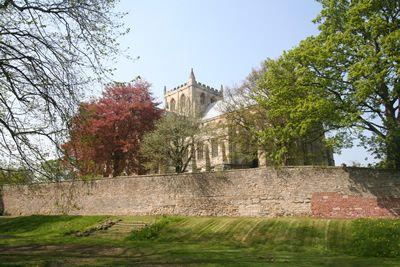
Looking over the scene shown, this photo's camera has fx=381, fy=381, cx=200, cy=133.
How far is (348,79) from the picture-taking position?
18047mm

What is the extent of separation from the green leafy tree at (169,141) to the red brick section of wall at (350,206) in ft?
41.5

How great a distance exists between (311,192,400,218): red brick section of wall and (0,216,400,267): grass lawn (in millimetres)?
848

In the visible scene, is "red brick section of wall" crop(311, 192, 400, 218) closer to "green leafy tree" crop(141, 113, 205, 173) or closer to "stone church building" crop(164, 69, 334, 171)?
"stone church building" crop(164, 69, 334, 171)

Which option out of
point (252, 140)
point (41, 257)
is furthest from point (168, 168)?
point (41, 257)

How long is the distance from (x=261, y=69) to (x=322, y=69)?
1192 cm

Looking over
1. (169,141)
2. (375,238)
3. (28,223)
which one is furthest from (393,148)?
→ (28,223)

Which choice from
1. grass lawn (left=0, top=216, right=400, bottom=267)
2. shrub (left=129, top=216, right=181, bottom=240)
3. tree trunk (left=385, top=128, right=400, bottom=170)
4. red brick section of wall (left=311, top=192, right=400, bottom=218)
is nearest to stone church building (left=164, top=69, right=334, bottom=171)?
tree trunk (left=385, top=128, right=400, bottom=170)

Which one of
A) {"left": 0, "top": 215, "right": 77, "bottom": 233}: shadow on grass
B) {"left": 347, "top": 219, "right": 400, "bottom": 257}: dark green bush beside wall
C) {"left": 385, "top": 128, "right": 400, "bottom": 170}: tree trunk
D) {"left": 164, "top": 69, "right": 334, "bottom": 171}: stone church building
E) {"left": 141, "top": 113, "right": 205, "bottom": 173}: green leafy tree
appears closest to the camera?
{"left": 347, "top": 219, "right": 400, "bottom": 257}: dark green bush beside wall

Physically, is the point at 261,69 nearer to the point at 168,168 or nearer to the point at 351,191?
the point at 168,168

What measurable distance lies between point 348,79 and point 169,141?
14350 mm

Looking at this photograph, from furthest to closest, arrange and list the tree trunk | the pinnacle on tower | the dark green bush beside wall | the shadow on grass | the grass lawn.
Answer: the pinnacle on tower
the shadow on grass
the tree trunk
the dark green bush beside wall
the grass lawn

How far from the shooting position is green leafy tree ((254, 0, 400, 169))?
16.9m

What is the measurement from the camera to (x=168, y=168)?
30.2 m

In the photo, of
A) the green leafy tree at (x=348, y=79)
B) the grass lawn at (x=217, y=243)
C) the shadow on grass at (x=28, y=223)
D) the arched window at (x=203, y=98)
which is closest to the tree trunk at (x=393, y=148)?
the green leafy tree at (x=348, y=79)
